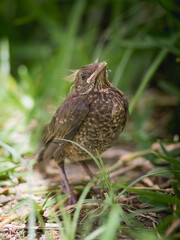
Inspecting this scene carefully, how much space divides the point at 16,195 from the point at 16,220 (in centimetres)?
36

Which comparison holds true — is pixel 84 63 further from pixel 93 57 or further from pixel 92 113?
pixel 92 113

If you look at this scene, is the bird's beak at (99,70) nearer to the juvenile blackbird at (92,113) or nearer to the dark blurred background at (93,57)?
the juvenile blackbird at (92,113)

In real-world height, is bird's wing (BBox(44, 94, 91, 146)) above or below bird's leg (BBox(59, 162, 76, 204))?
above

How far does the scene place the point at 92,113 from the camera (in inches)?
82.4

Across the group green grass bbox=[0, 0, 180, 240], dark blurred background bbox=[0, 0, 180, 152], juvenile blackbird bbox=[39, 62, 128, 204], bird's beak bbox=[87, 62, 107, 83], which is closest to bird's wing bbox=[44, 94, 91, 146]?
juvenile blackbird bbox=[39, 62, 128, 204]

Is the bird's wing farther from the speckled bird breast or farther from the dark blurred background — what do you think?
the dark blurred background

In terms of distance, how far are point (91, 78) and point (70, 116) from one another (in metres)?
0.31

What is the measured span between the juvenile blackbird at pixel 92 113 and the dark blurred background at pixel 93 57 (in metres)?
0.81

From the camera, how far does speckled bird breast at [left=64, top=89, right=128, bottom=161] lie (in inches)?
82.3

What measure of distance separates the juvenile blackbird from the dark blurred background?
0.81 m

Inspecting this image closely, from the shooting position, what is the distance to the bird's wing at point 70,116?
82.0 inches

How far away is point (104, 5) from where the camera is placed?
193 inches

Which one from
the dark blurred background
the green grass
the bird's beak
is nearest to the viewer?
the bird's beak

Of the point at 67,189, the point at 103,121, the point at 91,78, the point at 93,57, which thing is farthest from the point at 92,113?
the point at 93,57
